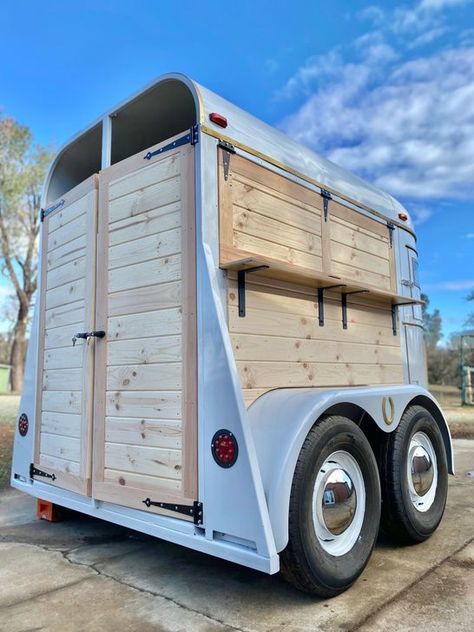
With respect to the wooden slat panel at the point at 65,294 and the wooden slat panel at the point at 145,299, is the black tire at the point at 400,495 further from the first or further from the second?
the wooden slat panel at the point at 65,294

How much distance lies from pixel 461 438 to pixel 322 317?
718 cm

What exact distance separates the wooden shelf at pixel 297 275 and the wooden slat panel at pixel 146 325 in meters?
0.41

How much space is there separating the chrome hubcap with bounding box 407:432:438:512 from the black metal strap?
2508 millimetres

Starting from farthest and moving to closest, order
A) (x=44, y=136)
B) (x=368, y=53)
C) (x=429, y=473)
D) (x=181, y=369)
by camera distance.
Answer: (x=44, y=136) < (x=368, y=53) < (x=429, y=473) < (x=181, y=369)

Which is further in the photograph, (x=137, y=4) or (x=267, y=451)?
(x=137, y=4)

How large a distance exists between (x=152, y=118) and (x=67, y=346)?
175 cm

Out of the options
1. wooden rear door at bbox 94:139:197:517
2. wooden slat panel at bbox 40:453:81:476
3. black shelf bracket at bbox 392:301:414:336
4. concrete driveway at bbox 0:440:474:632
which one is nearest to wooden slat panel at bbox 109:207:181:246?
wooden rear door at bbox 94:139:197:517

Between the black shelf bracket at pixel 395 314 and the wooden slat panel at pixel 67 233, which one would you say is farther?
the black shelf bracket at pixel 395 314

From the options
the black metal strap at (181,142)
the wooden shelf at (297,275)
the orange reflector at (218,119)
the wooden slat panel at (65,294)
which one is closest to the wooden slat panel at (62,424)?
the wooden slat panel at (65,294)

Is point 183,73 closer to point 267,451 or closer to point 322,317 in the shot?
point 322,317

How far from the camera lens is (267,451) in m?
2.32

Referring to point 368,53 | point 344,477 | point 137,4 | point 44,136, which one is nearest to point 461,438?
point 368,53

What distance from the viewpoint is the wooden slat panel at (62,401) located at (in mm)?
3303

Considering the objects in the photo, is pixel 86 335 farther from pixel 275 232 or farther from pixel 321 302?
pixel 321 302
